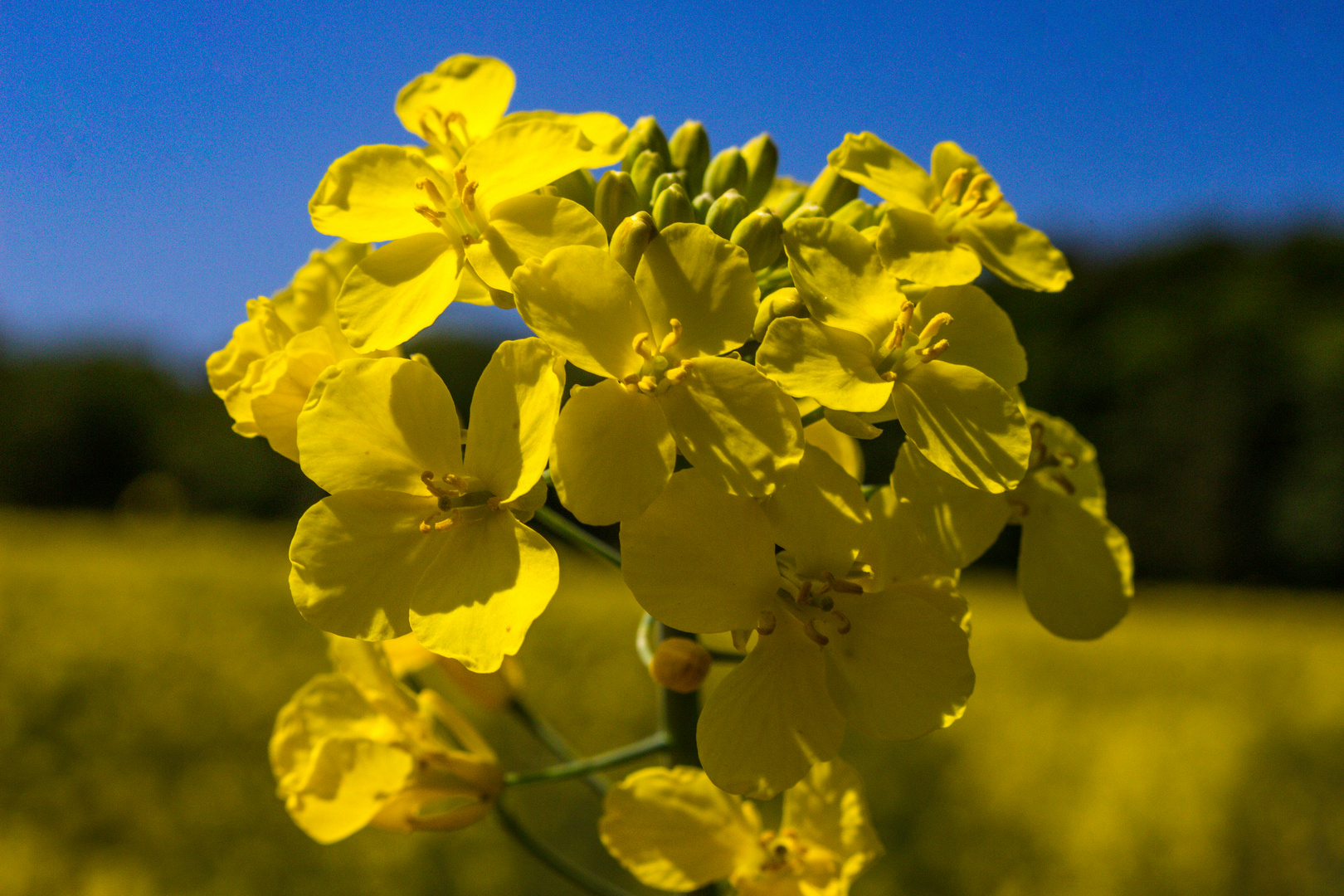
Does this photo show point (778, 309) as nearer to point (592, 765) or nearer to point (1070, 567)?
point (1070, 567)

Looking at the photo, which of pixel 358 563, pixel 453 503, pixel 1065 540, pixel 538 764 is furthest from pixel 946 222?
pixel 538 764

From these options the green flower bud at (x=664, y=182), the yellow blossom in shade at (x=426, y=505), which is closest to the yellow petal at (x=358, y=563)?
the yellow blossom in shade at (x=426, y=505)

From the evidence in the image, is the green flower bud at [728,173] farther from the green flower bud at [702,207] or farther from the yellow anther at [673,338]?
the yellow anther at [673,338]

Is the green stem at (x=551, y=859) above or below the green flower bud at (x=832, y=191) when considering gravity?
below

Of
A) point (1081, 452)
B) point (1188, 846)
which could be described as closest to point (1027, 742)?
point (1188, 846)

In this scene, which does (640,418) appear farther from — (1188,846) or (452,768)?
(1188,846)

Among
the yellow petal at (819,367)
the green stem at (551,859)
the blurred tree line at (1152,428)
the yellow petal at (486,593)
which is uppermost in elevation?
the yellow petal at (819,367)

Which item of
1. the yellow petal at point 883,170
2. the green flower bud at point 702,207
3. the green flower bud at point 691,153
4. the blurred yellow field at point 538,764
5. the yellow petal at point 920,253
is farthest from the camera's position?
the blurred yellow field at point 538,764
